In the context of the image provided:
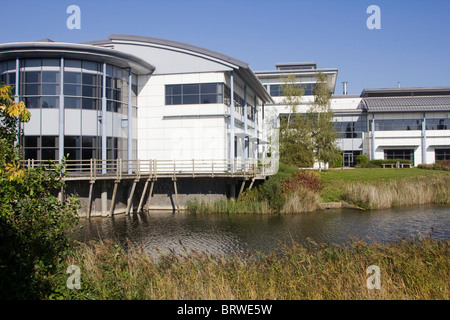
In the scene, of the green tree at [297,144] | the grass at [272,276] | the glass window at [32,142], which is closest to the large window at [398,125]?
the green tree at [297,144]

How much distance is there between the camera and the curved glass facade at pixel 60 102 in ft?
76.7

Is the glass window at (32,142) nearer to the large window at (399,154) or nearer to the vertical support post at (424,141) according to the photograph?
the large window at (399,154)

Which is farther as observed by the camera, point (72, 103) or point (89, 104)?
point (89, 104)

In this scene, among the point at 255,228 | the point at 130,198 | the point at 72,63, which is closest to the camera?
the point at 255,228

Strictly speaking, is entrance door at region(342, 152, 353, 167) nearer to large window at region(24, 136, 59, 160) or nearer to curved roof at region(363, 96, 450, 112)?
curved roof at region(363, 96, 450, 112)

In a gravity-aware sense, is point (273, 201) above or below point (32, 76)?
below

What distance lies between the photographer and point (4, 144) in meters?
→ 7.13

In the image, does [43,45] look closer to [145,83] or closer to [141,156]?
[145,83]

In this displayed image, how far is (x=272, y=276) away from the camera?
9.09 m

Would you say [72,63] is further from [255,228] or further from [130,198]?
[255,228]

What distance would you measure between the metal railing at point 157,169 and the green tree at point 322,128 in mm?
8860

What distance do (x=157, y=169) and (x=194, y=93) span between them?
18.8 ft

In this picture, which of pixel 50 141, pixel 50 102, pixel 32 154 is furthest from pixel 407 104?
pixel 32 154

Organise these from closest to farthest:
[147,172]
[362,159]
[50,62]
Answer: [50,62], [147,172], [362,159]
